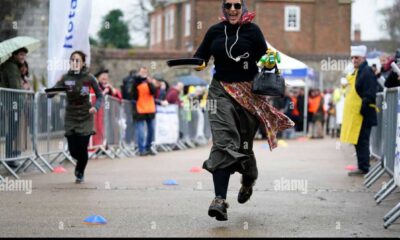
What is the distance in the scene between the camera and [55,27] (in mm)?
15844

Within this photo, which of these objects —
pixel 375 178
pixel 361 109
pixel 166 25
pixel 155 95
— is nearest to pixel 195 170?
pixel 361 109

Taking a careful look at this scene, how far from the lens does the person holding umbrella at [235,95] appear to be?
859 centimetres

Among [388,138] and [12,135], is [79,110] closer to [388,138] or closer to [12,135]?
[12,135]

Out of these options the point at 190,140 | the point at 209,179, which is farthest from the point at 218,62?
the point at 190,140

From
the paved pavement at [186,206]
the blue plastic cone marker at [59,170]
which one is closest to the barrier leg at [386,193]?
the paved pavement at [186,206]

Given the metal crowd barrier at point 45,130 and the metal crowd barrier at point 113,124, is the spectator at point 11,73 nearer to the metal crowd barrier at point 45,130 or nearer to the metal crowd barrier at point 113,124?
the metal crowd barrier at point 45,130

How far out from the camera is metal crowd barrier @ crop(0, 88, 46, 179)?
13.5m

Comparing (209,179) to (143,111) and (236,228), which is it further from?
(143,111)

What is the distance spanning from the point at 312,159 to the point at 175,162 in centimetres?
296

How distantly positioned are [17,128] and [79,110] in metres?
1.54

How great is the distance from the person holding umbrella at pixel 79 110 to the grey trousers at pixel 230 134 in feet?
13.9

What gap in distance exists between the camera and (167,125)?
23609 mm

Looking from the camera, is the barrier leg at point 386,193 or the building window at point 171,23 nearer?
the barrier leg at point 386,193

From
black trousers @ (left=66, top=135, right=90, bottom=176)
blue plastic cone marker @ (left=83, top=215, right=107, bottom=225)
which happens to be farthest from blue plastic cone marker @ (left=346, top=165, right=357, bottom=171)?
blue plastic cone marker @ (left=83, top=215, right=107, bottom=225)
